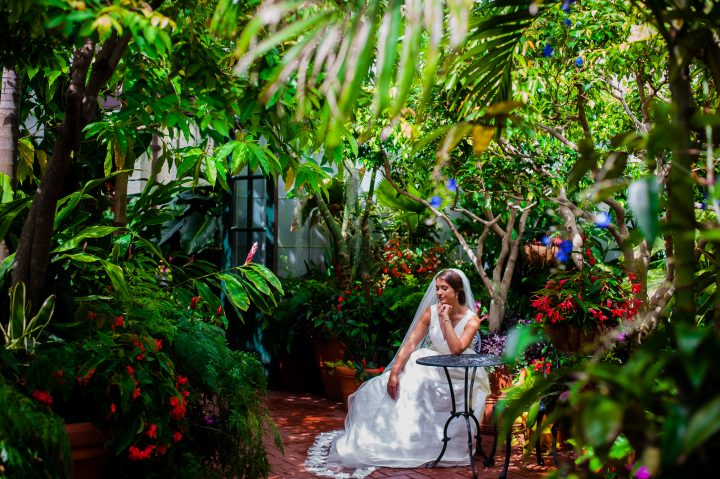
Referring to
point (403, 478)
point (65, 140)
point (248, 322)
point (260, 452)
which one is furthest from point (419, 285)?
point (65, 140)

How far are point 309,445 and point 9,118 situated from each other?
2.94m

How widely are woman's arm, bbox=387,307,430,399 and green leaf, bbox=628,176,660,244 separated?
400 centimetres

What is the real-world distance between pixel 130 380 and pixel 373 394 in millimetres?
2498

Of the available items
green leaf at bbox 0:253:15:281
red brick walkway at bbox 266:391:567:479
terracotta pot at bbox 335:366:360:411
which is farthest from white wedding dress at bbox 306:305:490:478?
green leaf at bbox 0:253:15:281

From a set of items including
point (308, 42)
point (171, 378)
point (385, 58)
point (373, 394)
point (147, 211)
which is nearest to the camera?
point (385, 58)

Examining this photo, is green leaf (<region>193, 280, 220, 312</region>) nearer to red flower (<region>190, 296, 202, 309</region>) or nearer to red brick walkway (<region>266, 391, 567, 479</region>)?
red flower (<region>190, 296, 202, 309</region>)

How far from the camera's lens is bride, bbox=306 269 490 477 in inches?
190

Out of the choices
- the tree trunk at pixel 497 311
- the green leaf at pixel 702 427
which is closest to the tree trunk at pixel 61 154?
the green leaf at pixel 702 427

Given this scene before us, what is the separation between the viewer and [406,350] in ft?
17.2

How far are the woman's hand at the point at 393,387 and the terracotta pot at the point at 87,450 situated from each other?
2.32 m

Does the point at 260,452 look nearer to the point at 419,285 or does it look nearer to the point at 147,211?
the point at 147,211

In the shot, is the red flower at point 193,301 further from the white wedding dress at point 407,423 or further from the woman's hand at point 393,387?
the woman's hand at point 393,387

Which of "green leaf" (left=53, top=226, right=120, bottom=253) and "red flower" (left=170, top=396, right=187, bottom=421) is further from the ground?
"green leaf" (left=53, top=226, right=120, bottom=253)

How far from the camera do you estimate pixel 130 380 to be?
2.96m
